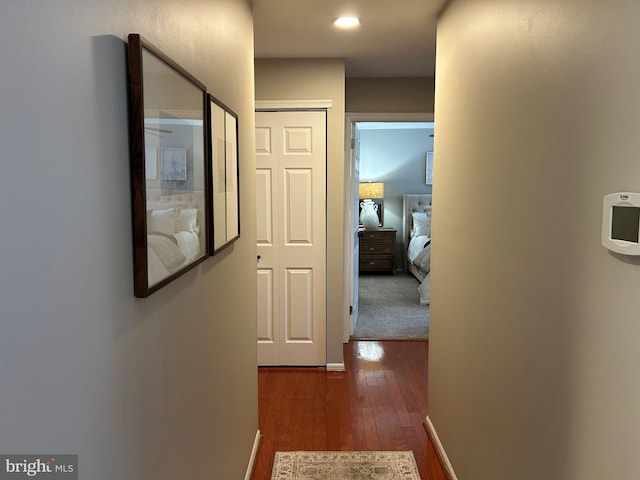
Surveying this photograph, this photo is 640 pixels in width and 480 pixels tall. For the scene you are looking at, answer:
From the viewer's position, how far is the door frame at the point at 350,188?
4285mm

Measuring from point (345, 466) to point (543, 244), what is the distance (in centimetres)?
172

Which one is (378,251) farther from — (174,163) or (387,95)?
(174,163)

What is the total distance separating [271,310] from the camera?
3.95 m

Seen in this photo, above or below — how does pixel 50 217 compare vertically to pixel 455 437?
above

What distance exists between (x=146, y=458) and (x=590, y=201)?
3.71ft

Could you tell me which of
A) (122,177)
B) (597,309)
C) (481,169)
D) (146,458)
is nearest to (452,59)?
(481,169)

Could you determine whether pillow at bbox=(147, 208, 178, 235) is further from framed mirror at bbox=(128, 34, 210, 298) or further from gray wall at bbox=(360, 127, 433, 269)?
gray wall at bbox=(360, 127, 433, 269)

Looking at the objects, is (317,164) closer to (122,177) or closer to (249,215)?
(249,215)

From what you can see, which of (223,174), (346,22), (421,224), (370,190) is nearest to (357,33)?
(346,22)

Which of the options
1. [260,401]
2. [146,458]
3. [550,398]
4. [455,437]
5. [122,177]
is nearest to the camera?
[122,177]

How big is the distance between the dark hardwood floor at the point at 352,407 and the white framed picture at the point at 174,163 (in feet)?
5.97

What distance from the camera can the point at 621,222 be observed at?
1.03m

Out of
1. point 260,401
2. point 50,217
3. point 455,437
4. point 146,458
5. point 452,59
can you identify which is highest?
point 452,59

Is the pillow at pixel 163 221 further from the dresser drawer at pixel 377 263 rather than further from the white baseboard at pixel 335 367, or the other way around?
the dresser drawer at pixel 377 263
